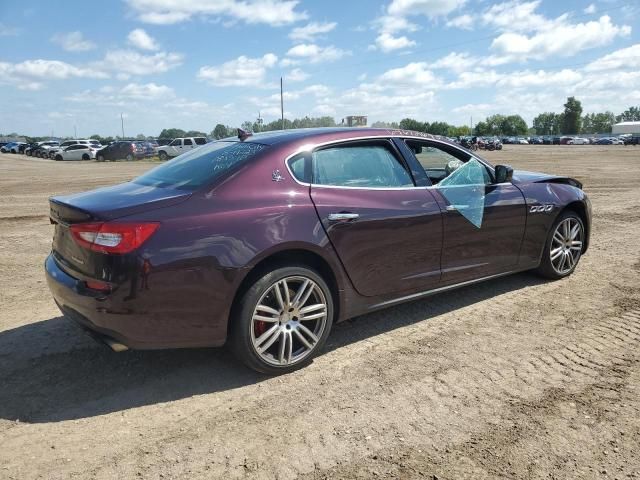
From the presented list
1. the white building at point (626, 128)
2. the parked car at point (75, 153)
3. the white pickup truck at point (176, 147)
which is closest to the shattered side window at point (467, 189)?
the white pickup truck at point (176, 147)

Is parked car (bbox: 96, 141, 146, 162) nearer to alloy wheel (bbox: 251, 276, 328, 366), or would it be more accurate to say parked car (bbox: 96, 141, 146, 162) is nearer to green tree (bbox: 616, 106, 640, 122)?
alloy wheel (bbox: 251, 276, 328, 366)

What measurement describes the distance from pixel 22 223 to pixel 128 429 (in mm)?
7974

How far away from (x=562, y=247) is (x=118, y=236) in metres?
4.43

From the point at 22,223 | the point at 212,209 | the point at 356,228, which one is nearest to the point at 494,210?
the point at 356,228

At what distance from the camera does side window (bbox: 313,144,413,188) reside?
12.1 feet

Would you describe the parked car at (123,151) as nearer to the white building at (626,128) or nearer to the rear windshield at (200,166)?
the rear windshield at (200,166)

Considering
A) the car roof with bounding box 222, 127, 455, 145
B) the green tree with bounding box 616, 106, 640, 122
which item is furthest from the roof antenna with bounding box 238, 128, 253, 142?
the green tree with bounding box 616, 106, 640, 122

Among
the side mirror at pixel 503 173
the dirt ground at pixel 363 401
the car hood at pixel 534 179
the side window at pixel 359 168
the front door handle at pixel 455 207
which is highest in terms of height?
the side window at pixel 359 168

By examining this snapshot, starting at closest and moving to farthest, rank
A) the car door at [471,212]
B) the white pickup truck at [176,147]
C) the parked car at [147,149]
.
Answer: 1. the car door at [471,212]
2. the white pickup truck at [176,147]
3. the parked car at [147,149]

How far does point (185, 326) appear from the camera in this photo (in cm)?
306

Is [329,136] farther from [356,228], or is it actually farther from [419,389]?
[419,389]

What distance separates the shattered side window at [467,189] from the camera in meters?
4.27

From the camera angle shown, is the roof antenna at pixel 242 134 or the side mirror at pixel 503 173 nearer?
the roof antenna at pixel 242 134

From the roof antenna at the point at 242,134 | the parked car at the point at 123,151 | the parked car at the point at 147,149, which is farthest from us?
the parked car at the point at 147,149
